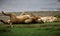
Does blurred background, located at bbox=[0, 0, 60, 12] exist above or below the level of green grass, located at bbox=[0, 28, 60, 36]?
above

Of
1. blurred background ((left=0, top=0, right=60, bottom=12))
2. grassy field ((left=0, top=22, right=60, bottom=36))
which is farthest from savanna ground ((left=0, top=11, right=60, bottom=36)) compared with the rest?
blurred background ((left=0, top=0, right=60, bottom=12))

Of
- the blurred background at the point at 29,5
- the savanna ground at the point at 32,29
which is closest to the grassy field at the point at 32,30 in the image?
the savanna ground at the point at 32,29

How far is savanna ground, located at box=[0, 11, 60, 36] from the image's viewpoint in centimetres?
129

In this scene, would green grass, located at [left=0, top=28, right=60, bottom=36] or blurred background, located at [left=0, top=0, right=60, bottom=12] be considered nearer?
green grass, located at [left=0, top=28, right=60, bottom=36]

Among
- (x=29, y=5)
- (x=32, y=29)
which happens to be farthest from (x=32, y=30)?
(x=29, y=5)

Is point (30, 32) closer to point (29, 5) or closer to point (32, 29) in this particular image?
point (32, 29)

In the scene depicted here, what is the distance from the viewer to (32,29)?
52.3 inches

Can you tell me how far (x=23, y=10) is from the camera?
55.9 inches

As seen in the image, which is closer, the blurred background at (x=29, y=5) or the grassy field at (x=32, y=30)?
the grassy field at (x=32, y=30)

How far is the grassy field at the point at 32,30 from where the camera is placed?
1.29 m

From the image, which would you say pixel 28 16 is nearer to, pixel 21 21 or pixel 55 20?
pixel 21 21

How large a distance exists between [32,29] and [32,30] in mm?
14

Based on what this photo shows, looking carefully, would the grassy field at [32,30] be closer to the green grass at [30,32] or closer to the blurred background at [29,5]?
the green grass at [30,32]

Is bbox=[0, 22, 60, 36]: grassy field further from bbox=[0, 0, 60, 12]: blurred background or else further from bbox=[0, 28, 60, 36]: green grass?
bbox=[0, 0, 60, 12]: blurred background
